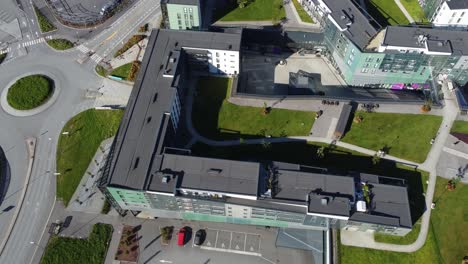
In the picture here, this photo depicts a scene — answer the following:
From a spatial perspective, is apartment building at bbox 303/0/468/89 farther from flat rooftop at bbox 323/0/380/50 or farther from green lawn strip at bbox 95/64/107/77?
green lawn strip at bbox 95/64/107/77

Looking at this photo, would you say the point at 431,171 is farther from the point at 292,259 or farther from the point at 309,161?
the point at 292,259

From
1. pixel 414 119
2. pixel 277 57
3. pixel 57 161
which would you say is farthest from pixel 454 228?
pixel 57 161

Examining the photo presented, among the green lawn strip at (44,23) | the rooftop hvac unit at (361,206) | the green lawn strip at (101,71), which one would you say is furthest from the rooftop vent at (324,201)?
the green lawn strip at (44,23)

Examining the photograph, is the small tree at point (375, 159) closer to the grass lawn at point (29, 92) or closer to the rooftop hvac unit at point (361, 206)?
the rooftop hvac unit at point (361, 206)

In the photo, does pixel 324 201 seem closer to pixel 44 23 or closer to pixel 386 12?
pixel 386 12

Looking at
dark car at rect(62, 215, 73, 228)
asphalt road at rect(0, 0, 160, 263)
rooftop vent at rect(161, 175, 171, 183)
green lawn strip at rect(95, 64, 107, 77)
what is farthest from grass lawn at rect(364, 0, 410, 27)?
dark car at rect(62, 215, 73, 228)
